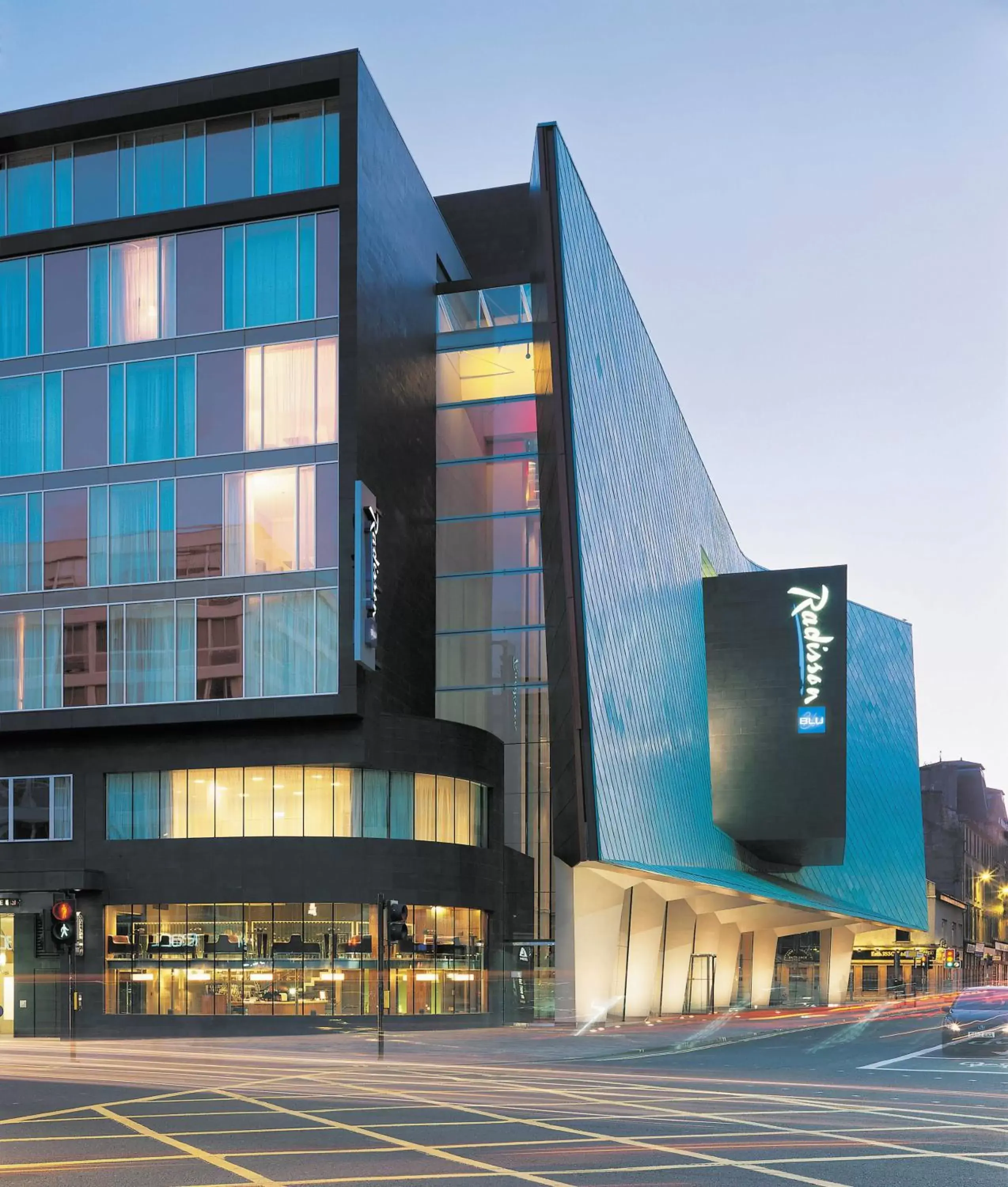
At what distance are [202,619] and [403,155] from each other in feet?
67.8

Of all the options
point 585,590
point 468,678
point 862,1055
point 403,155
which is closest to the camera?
point 862,1055

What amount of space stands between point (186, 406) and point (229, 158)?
29.7 ft

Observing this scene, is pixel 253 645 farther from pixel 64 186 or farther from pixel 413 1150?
pixel 413 1150

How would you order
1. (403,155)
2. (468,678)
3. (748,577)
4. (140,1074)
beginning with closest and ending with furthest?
(140,1074) → (403,155) → (468,678) → (748,577)

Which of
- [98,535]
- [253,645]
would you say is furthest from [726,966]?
[98,535]

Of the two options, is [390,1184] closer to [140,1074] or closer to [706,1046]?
[140,1074]

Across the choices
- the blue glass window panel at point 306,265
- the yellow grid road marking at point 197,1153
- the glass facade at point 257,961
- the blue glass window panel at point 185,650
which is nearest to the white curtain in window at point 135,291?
the blue glass window panel at point 306,265

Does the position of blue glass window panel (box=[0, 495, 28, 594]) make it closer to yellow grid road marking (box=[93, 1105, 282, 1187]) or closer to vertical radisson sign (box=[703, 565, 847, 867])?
yellow grid road marking (box=[93, 1105, 282, 1187])

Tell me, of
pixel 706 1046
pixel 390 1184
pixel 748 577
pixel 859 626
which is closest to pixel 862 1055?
pixel 706 1046

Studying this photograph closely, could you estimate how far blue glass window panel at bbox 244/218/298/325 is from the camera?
165 feet

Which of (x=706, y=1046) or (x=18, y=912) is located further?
(x=18, y=912)

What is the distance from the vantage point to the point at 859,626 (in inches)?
3615

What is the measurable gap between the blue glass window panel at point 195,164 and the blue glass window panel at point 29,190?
206 inches

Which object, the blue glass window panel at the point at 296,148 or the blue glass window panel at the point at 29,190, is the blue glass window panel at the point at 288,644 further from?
the blue glass window panel at the point at 29,190
